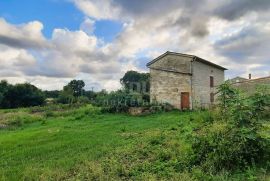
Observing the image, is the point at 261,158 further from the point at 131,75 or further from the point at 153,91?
the point at 131,75

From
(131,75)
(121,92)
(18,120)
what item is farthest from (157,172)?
(131,75)

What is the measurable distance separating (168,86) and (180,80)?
4.74 feet

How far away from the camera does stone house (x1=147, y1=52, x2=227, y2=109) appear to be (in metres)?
30.6

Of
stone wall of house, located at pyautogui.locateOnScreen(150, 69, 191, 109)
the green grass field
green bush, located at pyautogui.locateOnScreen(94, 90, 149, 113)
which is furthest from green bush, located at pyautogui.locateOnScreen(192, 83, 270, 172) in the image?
stone wall of house, located at pyautogui.locateOnScreen(150, 69, 191, 109)

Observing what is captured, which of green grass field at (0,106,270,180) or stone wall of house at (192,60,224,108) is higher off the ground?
stone wall of house at (192,60,224,108)

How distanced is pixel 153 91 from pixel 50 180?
83.1ft

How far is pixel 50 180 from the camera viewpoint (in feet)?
26.7

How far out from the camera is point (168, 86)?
3194 centimetres

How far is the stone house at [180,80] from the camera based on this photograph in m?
30.6

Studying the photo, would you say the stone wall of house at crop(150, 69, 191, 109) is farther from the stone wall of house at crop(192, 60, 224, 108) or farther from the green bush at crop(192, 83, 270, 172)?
the green bush at crop(192, 83, 270, 172)

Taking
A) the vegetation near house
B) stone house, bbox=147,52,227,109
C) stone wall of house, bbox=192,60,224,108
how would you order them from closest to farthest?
1. stone house, bbox=147,52,227,109
2. stone wall of house, bbox=192,60,224,108
3. the vegetation near house

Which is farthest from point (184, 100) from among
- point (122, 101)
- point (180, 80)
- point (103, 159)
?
point (103, 159)

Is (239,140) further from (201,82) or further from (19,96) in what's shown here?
(19,96)

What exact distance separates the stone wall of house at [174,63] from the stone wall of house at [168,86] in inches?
19.1
